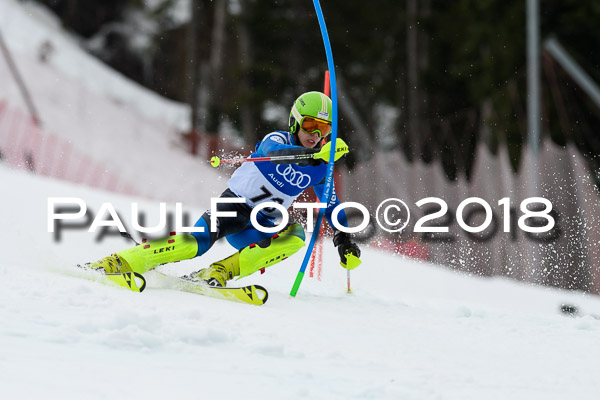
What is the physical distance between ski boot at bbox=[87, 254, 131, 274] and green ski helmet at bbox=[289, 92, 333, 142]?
1.42 metres

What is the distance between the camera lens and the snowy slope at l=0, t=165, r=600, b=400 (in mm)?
2871

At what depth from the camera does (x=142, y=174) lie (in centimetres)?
2089

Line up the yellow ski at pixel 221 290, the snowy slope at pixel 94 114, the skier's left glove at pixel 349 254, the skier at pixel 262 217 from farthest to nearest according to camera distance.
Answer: the snowy slope at pixel 94 114 → the skier's left glove at pixel 349 254 → the skier at pixel 262 217 → the yellow ski at pixel 221 290

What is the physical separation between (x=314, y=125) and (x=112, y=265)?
5.16 feet

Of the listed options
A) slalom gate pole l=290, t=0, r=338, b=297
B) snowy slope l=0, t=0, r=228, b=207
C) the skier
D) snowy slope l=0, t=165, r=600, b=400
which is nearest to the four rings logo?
the skier

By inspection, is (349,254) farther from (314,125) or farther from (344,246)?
(314,125)

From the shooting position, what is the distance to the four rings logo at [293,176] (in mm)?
Result: 5250

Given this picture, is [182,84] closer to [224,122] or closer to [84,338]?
[224,122]

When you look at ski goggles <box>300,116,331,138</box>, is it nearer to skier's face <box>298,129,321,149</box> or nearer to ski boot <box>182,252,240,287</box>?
skier's face <box>298,129,321,149</box>

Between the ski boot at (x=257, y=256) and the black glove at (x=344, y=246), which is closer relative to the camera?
the ski boot at (x=257, y=256)

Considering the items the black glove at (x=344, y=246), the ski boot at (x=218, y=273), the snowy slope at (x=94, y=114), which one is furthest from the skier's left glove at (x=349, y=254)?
the snowy slope at (x=94, y=114)

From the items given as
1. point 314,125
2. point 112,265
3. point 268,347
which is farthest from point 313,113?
point 268,347

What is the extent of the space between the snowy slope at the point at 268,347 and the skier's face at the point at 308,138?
1035 millimetres

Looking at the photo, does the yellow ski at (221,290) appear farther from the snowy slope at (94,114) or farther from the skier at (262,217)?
the snowy slope at (94,114)
